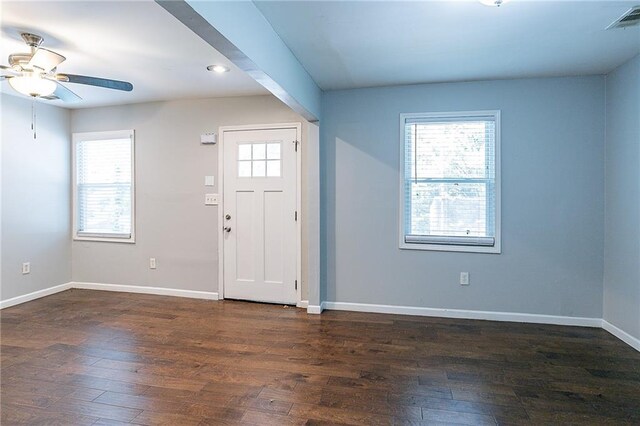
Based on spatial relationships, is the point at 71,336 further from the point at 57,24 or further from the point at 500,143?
the point at 500,143

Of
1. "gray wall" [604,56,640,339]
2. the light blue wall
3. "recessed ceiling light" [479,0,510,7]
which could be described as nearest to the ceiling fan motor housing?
the light blue wall

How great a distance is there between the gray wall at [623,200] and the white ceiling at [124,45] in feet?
11.2

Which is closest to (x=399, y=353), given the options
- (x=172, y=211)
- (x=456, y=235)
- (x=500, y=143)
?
(x=456, y=235)

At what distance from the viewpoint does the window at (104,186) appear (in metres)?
Answer: 4.70

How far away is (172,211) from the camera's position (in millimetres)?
4512

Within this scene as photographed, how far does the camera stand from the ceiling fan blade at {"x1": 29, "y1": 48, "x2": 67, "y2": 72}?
2602 mm

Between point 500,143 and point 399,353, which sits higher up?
point 500,143

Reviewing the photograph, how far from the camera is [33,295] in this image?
4387 millimetres

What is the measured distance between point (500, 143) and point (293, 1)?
8.18 feet

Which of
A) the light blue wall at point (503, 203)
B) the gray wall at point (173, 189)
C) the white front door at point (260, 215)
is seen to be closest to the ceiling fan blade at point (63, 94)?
the gray wall at point (173, 189)

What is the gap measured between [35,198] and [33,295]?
46.9 inches

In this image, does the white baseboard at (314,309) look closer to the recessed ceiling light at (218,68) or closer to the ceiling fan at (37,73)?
the recessed ceiling light at (218,68)

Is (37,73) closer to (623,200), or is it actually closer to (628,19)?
(628,19)

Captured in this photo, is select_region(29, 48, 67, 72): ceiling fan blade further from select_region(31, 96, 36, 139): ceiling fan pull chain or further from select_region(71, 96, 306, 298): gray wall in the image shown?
select_region(31, 96, 36, 139): ceiling fan pull chain
